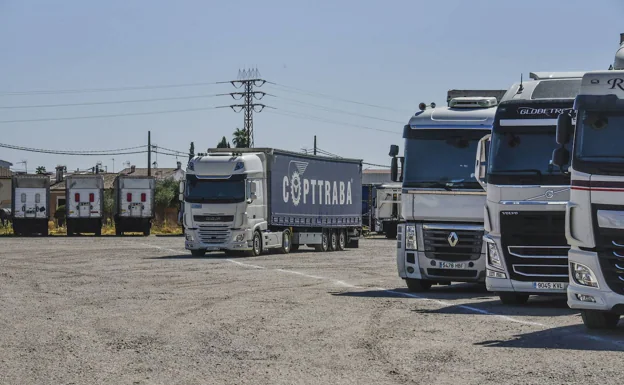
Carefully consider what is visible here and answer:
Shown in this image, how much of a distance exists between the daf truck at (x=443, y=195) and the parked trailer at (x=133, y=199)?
41.9m

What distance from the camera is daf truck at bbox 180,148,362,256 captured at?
3588 centimetres

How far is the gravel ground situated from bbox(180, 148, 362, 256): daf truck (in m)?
10.8

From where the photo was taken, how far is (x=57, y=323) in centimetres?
1514

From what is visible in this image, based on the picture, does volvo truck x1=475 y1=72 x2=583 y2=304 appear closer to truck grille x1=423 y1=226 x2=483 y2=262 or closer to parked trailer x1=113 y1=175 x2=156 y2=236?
truck grille x1=423 y1=226 x2=483 y2=262

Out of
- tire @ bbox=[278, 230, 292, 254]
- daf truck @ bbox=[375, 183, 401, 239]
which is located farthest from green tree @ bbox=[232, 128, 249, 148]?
tire @ bbox=[278, 230, 292, 254]

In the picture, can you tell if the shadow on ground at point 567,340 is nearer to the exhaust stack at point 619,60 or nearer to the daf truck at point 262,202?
the exhaust stack at point 619,60

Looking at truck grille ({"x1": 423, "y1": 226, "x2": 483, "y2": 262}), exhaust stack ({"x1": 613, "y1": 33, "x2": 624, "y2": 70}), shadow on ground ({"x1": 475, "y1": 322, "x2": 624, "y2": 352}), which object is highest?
exhaust stack ({"x1": 613, "y1": 33, "x2": 624, "y2": 70})

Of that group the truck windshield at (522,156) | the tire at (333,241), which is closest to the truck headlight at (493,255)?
the truck windshield at (522,156)

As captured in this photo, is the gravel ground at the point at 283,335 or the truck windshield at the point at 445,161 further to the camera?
the truck windshield at the point at 445,161

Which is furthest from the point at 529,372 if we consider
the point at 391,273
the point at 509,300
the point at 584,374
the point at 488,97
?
the point at 391,273

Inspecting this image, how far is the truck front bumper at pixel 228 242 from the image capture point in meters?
36.2

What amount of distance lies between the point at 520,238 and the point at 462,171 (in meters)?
3.12

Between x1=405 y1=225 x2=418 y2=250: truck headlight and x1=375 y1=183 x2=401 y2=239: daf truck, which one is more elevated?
x1=375 y1=183 x2=401 y2=239: daf truck

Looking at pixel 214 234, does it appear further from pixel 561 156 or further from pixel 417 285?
pixel 561 156
